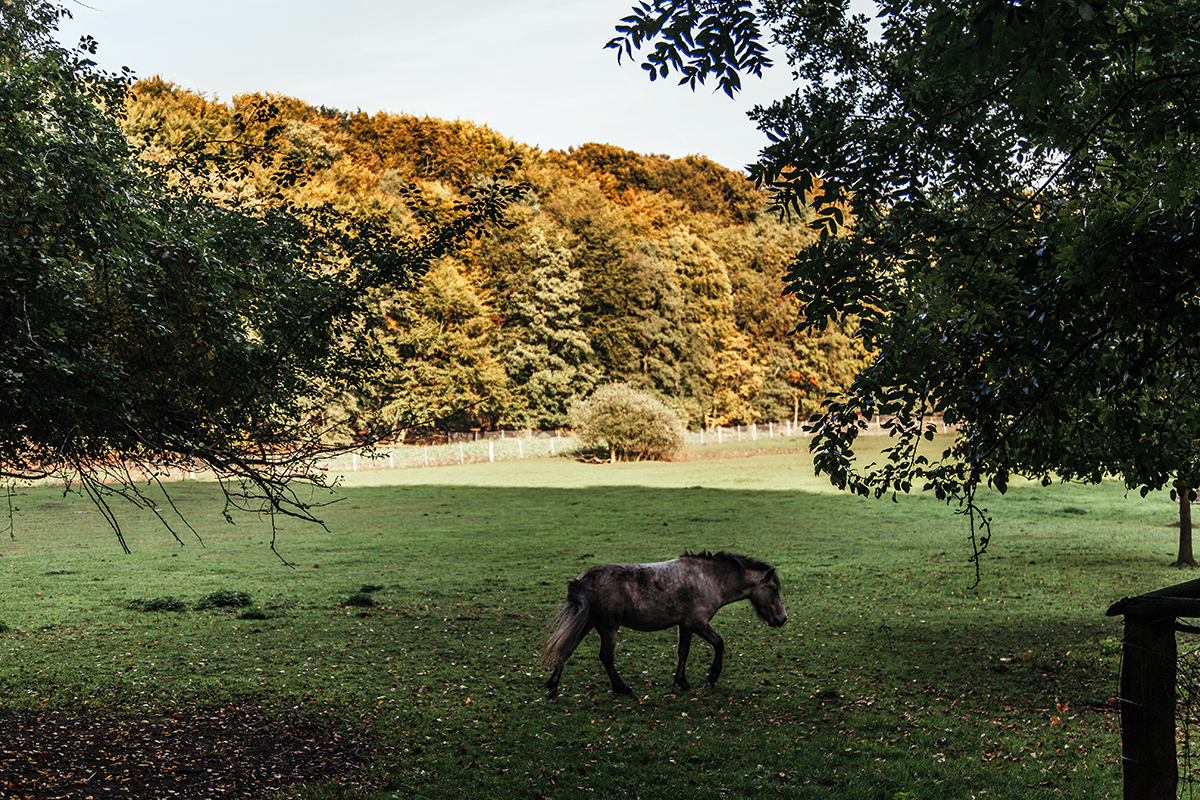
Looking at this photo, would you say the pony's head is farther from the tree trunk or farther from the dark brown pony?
the tree trunk

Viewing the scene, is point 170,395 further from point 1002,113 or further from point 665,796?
point 1002,113

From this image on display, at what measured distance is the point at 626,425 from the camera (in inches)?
1912

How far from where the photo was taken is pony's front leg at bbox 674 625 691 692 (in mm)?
9773

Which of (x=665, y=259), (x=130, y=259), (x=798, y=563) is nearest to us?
(x=130, y=259)

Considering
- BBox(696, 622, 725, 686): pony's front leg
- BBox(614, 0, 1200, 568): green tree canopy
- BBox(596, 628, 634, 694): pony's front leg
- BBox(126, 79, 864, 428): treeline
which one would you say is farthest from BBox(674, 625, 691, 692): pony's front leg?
BBox(126, 79, 864, 428): treeline

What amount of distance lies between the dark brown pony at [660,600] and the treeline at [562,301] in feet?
128

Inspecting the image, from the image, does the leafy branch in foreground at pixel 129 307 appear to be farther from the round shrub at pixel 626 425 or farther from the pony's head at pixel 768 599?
the round shrub at pixel 626 425

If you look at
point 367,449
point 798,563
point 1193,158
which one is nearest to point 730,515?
point 798,563

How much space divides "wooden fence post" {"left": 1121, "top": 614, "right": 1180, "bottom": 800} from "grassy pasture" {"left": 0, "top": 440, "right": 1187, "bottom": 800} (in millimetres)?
2756

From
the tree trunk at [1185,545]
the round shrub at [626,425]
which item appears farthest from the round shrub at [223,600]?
the round shrub at [626,425]

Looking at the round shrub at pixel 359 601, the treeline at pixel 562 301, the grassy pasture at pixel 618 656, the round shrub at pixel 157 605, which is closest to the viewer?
the grassy pasture at pixel 618 656

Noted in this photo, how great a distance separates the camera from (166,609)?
556 inches

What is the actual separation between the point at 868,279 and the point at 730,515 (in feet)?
66.9

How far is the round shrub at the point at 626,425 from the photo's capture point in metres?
48.5
